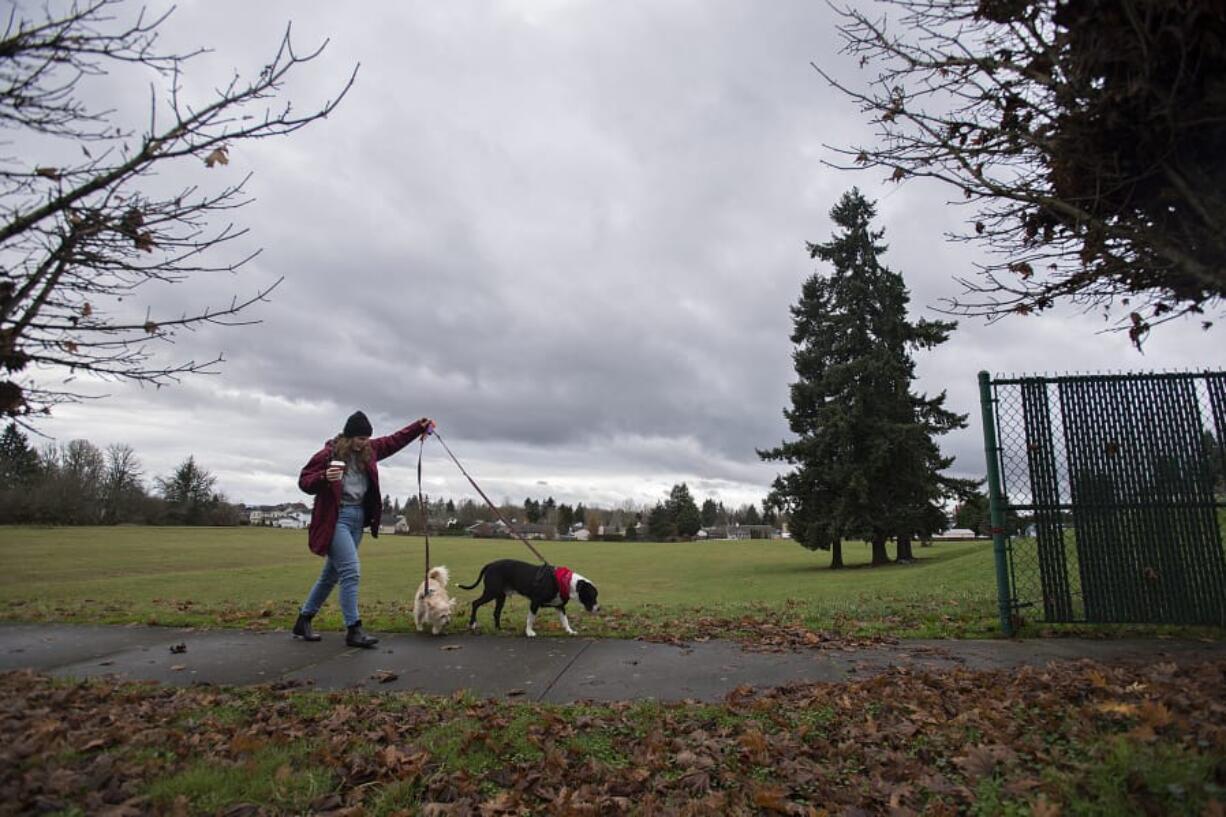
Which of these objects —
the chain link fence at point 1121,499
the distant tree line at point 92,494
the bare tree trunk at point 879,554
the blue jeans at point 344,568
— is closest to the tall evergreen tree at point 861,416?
the bare tree trunk at point 879,554

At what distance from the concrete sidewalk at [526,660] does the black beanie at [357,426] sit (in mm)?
2286

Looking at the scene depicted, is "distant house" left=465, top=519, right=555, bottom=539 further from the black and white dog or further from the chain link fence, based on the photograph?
the chain link fence

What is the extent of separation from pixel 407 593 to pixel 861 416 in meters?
19.4

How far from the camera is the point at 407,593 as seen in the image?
1914 centimetres

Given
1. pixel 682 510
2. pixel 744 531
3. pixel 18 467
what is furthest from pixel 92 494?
pixel 744 531

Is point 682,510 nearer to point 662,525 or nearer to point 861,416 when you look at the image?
point 662,525

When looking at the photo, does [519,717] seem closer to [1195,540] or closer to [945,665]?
[945,665]

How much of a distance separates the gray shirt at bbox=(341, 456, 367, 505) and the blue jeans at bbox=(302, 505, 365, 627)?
80 mm

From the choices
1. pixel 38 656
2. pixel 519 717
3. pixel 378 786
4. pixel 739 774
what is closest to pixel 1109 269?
pixel 739 774

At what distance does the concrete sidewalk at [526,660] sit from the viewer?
5.30m

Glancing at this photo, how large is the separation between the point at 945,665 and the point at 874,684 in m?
1.23

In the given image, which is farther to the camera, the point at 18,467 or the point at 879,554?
the point at 18,467

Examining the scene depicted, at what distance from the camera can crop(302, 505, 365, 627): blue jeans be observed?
6855 mm

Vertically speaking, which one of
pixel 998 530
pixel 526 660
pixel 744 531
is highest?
pixel 998 530
